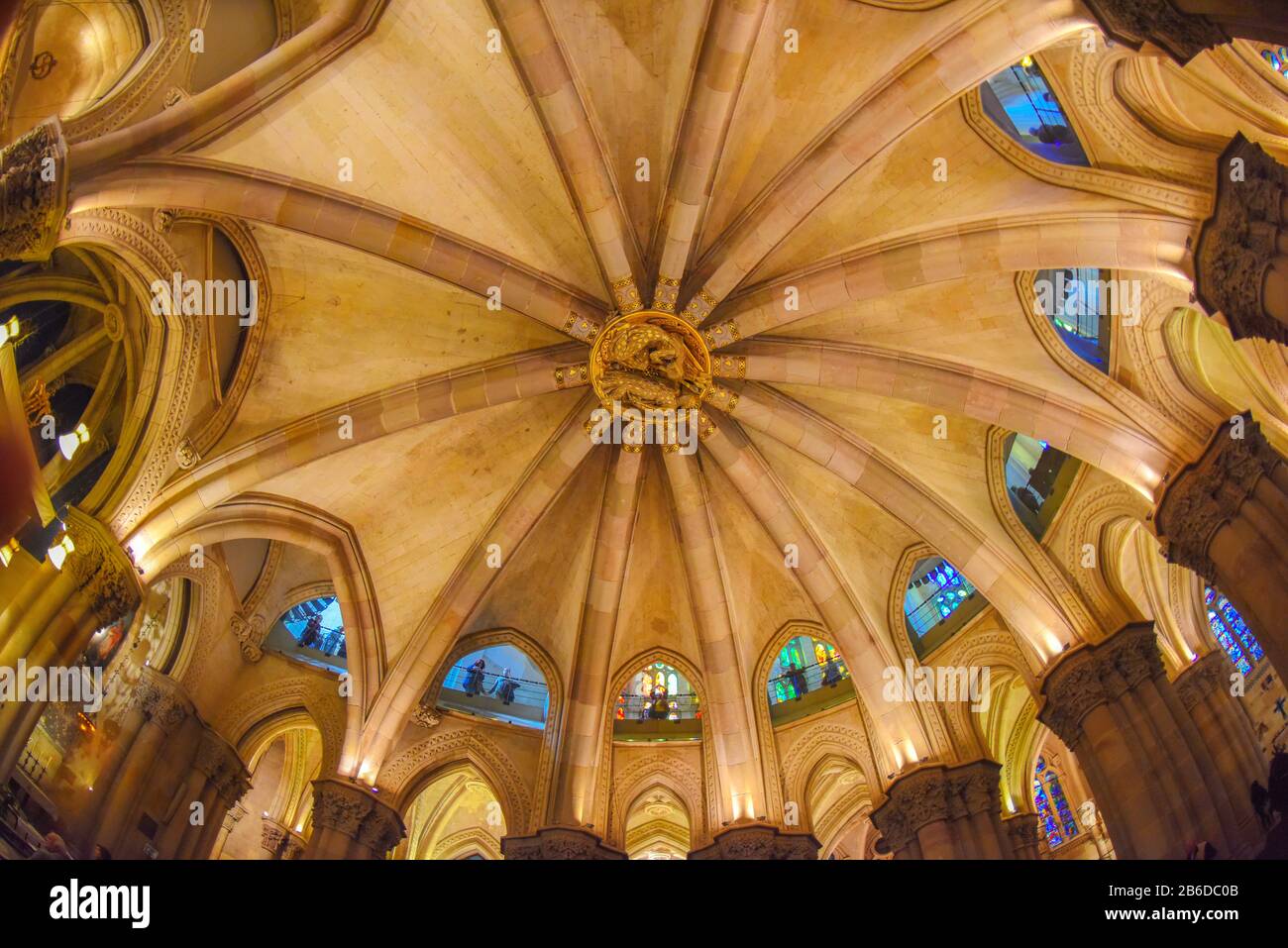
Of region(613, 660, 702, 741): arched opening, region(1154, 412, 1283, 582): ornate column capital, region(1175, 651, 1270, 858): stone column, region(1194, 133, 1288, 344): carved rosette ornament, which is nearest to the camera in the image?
region(1194, 133, 1288, 344): carved rosette ornament

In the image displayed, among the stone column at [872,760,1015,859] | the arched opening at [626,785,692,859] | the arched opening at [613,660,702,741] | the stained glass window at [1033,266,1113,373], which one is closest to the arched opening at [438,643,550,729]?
the arched opening at [613,660,702,741]

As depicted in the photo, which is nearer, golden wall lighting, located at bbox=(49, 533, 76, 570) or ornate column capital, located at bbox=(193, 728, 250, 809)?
golden wall lighting, located at bbox=(49, 533, 76, 570)

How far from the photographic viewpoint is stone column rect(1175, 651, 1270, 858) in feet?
40.6

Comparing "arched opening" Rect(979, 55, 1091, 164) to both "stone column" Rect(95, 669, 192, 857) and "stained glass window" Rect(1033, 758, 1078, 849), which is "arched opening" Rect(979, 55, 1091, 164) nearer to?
"stained glass window" Rect(1033, 758, 1078, 849)

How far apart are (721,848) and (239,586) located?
940cm

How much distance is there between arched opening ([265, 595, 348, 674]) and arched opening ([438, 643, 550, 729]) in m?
2.14

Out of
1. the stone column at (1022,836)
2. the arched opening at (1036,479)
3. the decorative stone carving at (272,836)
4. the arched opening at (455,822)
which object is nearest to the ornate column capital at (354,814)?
the decorative stone carving at (272,836)

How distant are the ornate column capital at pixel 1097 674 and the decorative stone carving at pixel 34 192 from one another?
13877 millimetres

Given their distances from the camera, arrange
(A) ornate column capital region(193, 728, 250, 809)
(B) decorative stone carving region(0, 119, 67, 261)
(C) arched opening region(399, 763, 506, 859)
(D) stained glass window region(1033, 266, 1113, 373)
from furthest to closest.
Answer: (C) arched opening region(399, 763, 506, 859)
(A) ornate column capital region(193, 728, 250, 809)
(D) stained glass window region(1033, 266, 1113, 373)
(B) decorative stone carving region(0, 119, 67, 261)

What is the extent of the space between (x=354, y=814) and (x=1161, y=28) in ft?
49.2

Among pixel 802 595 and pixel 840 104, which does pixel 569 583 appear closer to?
pixel 802 595

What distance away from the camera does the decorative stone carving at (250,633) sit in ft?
59.5

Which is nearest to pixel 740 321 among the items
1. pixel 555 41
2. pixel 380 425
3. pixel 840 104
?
pixel 840 104

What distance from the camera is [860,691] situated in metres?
17.7
